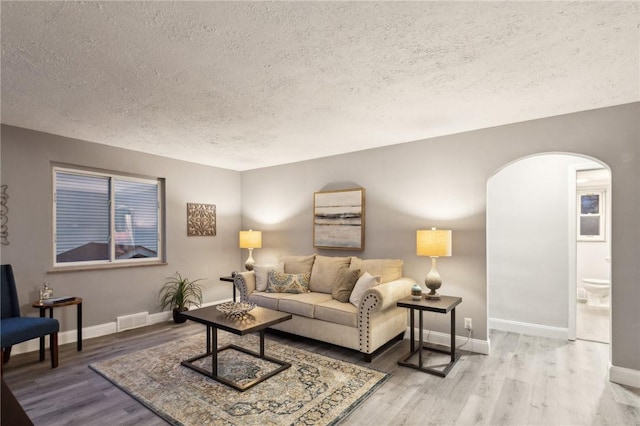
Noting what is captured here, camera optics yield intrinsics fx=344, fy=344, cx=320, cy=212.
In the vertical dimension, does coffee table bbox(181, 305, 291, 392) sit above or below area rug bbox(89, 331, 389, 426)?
above

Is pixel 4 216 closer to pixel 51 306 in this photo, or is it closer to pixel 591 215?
pixel 51 306

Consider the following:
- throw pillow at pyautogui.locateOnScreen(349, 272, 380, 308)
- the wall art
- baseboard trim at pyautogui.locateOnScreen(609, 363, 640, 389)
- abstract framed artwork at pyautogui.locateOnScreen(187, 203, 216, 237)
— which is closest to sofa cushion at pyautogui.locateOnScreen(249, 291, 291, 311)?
throw pillow at pyautogui.locateOnScreen(349, 272, 380, 308)

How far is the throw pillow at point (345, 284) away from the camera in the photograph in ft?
13.1

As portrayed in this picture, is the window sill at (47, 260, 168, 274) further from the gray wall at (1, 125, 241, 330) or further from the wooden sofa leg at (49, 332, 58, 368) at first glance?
the wooden sofa leg at (49, 332, 58, 368)

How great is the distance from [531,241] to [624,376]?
1817mm

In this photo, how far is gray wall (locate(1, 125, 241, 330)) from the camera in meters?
3.77

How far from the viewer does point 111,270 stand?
14.8 ft

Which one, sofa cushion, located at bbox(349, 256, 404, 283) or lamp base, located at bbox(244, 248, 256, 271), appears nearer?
sofa cushion, located at bbox(349, 256, 404, 283)

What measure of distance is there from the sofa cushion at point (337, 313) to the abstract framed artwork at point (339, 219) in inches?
42.8

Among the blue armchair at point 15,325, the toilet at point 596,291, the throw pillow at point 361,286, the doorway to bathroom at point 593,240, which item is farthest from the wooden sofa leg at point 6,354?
the toilet at point 596,291

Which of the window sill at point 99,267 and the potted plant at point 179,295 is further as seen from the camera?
the potted plant at point 179,295

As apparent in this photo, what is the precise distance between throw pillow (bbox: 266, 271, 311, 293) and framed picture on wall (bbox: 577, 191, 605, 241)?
5.17 meters

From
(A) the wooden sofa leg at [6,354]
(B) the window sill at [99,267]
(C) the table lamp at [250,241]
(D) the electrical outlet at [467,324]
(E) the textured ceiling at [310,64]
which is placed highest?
(E) the textured ceiling at [310,64]

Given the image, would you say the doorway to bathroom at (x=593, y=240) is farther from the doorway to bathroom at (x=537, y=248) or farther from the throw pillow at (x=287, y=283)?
the throw pillow at (x=287, y=283)
